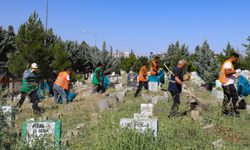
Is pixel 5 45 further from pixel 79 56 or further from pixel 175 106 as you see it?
pixel 175 106

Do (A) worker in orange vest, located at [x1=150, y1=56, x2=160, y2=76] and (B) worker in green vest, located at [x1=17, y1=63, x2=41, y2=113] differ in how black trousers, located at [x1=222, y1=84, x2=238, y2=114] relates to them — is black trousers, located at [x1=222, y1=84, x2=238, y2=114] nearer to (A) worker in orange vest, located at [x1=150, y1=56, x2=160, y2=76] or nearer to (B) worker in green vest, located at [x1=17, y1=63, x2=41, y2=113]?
(B) worker in green vest, located at [x1=17, y1=63, x2=41, y2=113]

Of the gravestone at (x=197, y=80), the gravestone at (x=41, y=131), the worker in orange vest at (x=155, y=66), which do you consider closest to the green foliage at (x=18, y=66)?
the gravestone at (x=197, y=80)

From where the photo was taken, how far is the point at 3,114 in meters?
5.60

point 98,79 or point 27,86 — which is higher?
point 98,79

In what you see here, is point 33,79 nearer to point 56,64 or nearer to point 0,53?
point 56,64

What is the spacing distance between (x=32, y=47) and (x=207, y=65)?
12.8 meters

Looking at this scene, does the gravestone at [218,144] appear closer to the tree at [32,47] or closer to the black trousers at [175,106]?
the black trousers at [175,106]

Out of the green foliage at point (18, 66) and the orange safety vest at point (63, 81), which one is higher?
the green foliage at point (18, 66)

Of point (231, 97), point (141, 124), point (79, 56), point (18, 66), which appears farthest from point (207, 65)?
point (79, 56)

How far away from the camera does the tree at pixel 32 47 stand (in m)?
27.4

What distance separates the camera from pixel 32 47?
27469mm

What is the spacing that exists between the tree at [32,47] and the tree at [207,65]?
1071 cm

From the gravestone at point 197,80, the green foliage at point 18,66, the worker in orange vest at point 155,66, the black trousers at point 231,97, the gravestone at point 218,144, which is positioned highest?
the green foliage at point 18,66

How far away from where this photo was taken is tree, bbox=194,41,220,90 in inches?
827
